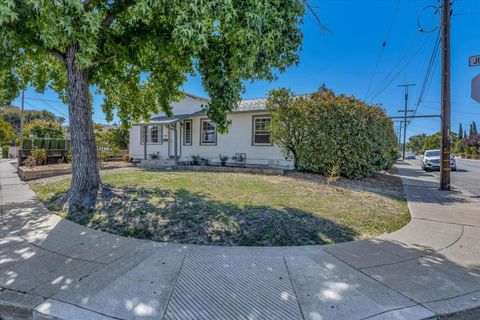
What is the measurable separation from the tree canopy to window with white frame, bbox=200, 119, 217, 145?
270 inches

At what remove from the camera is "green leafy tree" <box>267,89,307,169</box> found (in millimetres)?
11703

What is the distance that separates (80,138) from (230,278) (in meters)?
5.10

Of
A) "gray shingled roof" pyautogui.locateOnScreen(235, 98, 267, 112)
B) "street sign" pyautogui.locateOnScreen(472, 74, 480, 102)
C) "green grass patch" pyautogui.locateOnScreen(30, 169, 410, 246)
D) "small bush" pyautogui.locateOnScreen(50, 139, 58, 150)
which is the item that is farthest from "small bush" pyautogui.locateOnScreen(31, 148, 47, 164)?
"street sign" pyautogui.locateOnScreen(472, 74, 480, 102)

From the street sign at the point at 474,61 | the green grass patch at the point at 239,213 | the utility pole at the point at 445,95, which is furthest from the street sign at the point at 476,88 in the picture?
the utility pole at the point at 445,95

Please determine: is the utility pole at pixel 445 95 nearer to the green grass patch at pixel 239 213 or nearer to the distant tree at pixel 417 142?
the green grass patch at pixel 239 213

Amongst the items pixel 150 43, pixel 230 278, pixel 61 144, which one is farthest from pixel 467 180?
pixel 61 144

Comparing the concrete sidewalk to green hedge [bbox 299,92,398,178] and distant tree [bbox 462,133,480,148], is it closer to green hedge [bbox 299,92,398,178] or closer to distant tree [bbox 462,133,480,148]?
green hedge [bbox 299,92,398,178]

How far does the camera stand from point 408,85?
41.6m

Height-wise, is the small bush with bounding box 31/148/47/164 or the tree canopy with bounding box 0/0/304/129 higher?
Result: the tree canopy with bounding box 0/0/304/129

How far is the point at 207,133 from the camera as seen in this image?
16.7m

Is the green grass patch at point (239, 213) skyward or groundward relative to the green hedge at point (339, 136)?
groundward

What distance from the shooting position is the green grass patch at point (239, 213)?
4.52 meters

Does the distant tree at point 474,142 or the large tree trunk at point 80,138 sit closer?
the large tree trunk at point 80,138

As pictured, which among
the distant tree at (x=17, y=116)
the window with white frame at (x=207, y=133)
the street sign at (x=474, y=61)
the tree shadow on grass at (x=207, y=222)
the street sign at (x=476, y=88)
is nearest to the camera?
the tree shadow on grass at (x=207, y=222)
